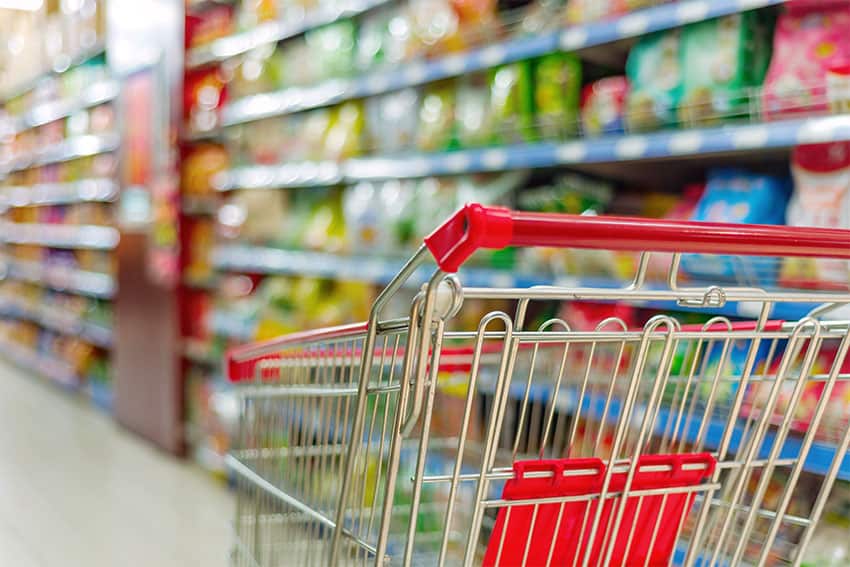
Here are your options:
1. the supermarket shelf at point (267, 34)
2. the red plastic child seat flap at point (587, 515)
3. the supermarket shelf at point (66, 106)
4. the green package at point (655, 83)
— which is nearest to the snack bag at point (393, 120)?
the supermarket shelf at point (267, 34)

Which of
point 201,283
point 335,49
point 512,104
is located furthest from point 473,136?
point 201,283

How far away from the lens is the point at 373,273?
3.35 meters

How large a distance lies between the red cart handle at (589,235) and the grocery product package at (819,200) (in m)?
0.93

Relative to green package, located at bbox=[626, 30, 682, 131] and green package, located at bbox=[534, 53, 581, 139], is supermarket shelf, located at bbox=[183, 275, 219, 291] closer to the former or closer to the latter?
green package, located at bbox=[534, 53, 581, 139]

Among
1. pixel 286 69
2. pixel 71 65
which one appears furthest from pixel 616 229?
pixel 71 65

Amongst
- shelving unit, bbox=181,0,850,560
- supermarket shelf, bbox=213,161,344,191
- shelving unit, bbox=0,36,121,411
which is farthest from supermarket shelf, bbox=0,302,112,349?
supermarket shelf, bbox=213,161,344,191

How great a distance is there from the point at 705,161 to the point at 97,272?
5296 millimetres

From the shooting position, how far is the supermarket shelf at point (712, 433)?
179 centimetres

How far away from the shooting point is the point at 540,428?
2.62 meters

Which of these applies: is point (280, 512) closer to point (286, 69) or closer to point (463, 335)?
point (463, 335)

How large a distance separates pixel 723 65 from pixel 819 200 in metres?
0.45

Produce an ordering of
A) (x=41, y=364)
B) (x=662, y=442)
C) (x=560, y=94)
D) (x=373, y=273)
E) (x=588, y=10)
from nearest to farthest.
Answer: (x=662, y=442) → (x=588, y=10) → (x=560, y=94) → (x=373, y=273) → (x=41, y=364)

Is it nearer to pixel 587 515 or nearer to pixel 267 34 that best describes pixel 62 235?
pixel 267 34

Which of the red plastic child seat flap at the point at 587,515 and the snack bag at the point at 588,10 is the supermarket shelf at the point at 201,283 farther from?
the red plastic child seat flap at the point at 587,515
